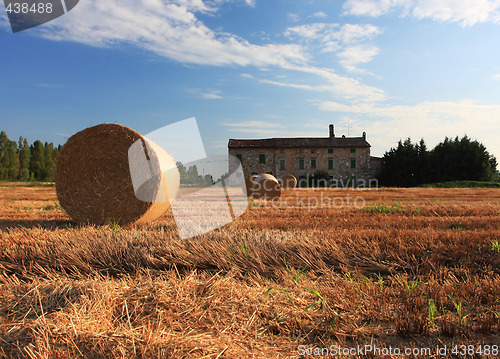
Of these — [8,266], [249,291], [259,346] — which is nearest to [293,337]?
[259,346]

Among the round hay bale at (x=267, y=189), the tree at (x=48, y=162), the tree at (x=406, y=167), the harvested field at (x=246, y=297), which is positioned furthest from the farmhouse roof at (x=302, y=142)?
the harvested field at (x=246, y=297)

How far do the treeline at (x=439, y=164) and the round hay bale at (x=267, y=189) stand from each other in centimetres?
2716

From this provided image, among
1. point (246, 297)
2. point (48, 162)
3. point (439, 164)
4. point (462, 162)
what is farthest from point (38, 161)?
point (246, 297)

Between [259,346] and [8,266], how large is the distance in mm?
3035

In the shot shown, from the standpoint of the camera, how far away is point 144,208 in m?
7.17

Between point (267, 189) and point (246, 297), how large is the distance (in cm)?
1331

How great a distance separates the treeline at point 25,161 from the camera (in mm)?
51281

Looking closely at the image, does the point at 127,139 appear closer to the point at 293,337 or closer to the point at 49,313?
the point at 49,313

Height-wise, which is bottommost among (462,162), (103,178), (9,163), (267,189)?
(267,189)

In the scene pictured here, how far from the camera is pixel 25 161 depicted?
184 feet

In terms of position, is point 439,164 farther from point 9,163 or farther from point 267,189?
point 9,163

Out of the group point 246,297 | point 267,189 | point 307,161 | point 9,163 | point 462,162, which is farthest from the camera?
point 9,163

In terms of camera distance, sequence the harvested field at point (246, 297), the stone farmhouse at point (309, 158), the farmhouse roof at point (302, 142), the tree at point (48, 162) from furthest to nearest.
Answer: the tree at point (48, 162)
the farmhouse roof at point (302, 142)
the stone farmhouse at point (309, 158)
the harvested field at point (246, 297)

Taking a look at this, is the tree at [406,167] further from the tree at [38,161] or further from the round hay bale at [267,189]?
the tree at [38,161]
